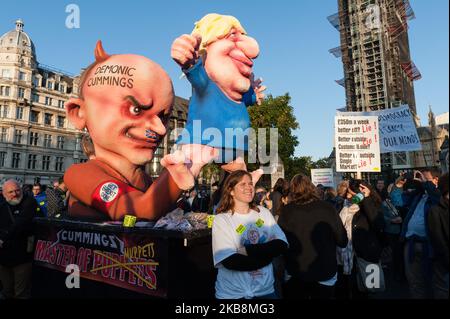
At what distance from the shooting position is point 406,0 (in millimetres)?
32719

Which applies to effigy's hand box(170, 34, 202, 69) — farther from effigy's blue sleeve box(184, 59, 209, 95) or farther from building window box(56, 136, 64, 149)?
building window box(56, 136, 64, 149)

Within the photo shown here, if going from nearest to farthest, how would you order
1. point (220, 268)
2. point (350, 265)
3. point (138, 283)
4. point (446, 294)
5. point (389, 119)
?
point (446, 294)
point (220, 268)
point (138, 283)
point (350, 265)
point (389, 119)

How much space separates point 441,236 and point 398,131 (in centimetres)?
842

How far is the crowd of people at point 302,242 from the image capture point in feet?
7.23

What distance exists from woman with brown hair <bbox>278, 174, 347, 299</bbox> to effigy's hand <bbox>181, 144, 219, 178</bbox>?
182 centimetres

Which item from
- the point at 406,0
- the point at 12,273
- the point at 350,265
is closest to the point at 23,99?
the point at 12,273

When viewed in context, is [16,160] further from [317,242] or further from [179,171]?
[317,242]

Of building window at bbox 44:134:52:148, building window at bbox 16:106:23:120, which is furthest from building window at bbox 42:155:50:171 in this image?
building window at bbox 16:106:23:120

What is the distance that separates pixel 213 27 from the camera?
4879 mm

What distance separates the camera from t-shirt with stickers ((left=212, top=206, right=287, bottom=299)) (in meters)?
2.23

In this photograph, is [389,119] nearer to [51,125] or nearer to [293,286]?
[293,286]

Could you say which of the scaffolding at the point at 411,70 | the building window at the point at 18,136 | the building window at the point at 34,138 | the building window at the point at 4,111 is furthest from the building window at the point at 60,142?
the scaffolding at the point at 411,70

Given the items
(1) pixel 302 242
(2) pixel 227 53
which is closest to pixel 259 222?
(1) pixel 302 242
